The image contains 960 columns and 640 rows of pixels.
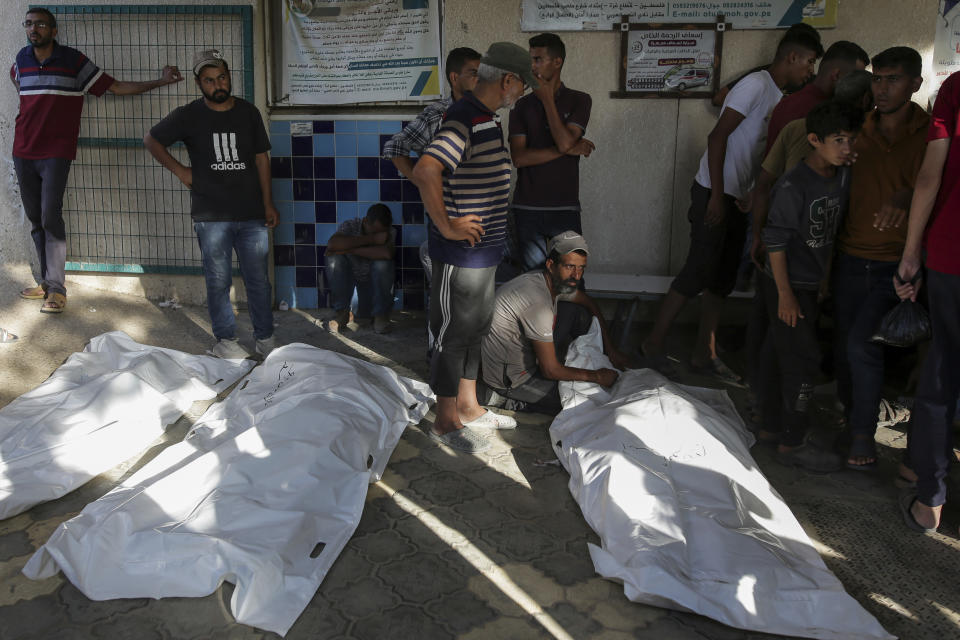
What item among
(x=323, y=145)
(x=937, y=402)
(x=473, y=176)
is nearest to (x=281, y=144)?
(x=323, y=145)

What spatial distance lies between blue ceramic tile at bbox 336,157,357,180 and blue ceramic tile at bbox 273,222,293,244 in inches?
23.1

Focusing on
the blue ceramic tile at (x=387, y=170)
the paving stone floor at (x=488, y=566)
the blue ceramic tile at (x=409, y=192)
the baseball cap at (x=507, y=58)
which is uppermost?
the baseball cap at (x=507, y=58)

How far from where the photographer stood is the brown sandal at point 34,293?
244 inches

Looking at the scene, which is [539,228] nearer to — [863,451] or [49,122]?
[863,451]

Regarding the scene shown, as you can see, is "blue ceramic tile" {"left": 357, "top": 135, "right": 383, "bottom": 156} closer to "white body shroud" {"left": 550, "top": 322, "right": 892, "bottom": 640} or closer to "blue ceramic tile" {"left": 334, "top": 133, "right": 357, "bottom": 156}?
"blue ceramic tile" {"left": 334, "top": 133, "right": 357, "bottom": 156}

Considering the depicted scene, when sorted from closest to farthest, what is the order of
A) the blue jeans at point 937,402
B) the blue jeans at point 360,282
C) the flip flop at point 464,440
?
1. the blue jeans at point 937,402
2. the flip flop at point 464,440
3. the blue jeans at point 360,282

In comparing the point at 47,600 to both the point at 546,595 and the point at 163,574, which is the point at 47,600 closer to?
the point at 163,574

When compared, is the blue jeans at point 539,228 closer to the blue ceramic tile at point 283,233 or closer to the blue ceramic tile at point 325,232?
the blue ceramic tile at point 325,232

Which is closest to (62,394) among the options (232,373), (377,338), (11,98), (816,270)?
(232,373)

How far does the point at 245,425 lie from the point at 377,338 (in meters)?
→ 2.15

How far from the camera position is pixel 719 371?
526 cm

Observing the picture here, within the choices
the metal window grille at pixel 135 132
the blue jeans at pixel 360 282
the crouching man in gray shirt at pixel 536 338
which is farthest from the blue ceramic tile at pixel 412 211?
the crouching man in gray shirt at pixel 536 338

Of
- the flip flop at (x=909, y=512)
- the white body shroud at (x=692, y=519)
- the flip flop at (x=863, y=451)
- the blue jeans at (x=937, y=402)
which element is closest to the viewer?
the white body shroud at (x=692, y=519)

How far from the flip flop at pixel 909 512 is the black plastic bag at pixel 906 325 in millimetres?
660
